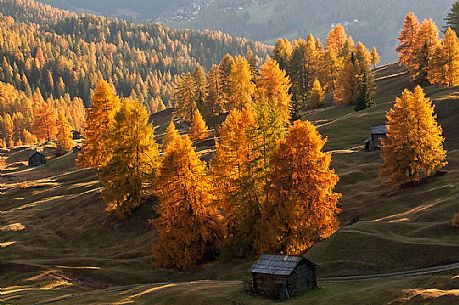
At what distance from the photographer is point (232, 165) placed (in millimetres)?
59250

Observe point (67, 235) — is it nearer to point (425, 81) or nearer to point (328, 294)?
point (328, 294)

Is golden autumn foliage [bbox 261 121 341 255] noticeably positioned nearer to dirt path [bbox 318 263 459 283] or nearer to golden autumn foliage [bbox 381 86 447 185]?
dirt path [bbox 318 263 459 283]

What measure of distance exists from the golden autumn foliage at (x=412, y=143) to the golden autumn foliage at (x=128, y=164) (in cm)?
3067

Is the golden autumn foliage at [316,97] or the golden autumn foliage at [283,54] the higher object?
the golden autumn foliage at [283,54]

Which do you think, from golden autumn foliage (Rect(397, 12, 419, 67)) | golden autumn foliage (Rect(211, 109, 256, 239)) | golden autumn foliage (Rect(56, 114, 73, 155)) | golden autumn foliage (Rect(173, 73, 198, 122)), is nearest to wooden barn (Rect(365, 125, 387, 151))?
golden autumn foliage (Rect(211, 109, 256, 239))

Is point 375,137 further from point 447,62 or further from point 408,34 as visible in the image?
point 408,34

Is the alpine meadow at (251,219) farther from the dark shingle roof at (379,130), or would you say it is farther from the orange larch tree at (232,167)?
Answer: the dark shingle roof at (379,130)

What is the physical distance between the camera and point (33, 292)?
172 ft

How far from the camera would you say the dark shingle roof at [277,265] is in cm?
4253

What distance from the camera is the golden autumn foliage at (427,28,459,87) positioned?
4321 inches

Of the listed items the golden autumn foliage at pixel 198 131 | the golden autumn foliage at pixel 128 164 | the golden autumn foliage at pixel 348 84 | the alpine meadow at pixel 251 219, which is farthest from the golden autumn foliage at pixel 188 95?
the golden autumn foliage at pixel 128 164

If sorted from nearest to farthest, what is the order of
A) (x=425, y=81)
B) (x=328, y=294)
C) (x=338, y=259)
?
(x=328, y=294), (x=338, y=259), (x=425, y=81)

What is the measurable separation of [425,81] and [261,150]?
7477cm

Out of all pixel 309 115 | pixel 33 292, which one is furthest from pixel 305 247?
pixel 309 115
